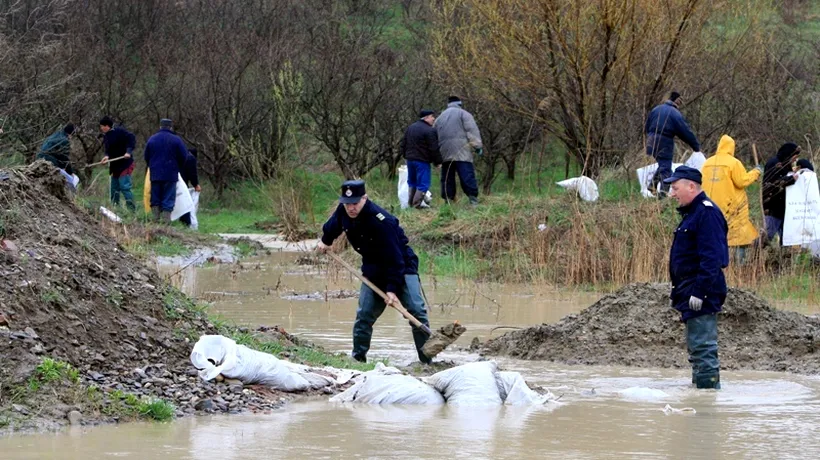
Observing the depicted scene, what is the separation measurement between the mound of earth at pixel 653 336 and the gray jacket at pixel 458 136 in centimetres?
943

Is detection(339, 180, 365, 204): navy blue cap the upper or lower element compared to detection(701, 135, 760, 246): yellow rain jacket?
lower

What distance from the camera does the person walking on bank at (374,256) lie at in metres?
10.0

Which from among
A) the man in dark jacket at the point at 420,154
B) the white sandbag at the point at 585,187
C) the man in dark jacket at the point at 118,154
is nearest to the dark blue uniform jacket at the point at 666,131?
the white sandbag at the point at 585,187

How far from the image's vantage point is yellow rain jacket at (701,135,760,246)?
15.6m

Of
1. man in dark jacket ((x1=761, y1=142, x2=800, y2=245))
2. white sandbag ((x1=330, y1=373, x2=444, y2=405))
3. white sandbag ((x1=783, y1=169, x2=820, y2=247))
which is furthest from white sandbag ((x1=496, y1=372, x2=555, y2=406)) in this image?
man in dark jacket ((x1=761, y1=142, x2=800, y2=245))

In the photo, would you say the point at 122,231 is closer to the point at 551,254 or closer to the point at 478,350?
the point at 551,254

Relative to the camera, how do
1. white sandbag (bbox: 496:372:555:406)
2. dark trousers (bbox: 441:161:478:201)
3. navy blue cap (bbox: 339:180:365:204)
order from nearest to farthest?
white sandbag (bbox: 496:372:555:406), navy blue cap (bbox: 339:180:365:204), dark trousers (bbox: 441:161:478:201)

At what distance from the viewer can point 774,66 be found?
2466 centimetres

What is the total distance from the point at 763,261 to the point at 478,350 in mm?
5182

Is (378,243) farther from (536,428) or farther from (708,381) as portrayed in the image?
(536,428)

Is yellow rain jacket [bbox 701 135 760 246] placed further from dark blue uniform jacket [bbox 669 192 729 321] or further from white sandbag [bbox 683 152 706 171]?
dark blue uniform jacket [bbox 669 192 729 321]

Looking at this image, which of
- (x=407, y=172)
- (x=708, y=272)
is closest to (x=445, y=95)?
(x=407, y=172)

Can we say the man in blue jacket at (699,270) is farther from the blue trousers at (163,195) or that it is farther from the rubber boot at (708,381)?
the blue trousers at (163,195)

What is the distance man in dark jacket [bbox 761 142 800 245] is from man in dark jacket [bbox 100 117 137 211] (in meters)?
10.6
